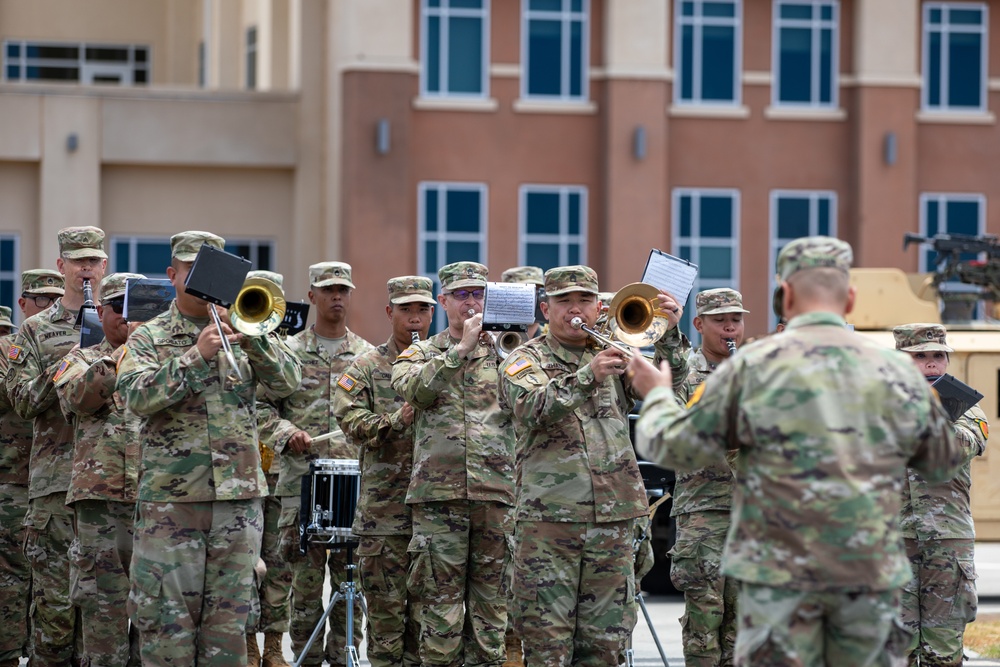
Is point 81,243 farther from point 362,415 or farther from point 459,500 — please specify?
point 459,500

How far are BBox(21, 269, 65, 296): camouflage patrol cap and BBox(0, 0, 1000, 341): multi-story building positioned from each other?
52.9ft

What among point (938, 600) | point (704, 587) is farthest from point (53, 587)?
point (938, 600)

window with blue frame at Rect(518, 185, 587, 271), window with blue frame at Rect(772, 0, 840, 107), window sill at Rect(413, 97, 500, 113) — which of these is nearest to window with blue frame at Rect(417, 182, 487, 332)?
window with blue frame at Rect(518, 185, 587, 271)

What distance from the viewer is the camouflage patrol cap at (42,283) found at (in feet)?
34.6

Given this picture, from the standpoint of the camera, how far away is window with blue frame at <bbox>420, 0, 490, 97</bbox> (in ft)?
90.2

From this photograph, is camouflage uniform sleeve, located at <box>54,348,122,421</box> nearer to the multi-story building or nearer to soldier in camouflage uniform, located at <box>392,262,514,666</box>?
soldier in camouflage uniform, located at <box>392,262,514,666</box>

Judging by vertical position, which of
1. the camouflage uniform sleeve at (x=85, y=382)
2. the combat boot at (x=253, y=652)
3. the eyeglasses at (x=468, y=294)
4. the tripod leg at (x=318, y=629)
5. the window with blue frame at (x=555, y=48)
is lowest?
the combat boot at (x=253, y=652)

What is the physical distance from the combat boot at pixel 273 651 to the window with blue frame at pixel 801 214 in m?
19.4

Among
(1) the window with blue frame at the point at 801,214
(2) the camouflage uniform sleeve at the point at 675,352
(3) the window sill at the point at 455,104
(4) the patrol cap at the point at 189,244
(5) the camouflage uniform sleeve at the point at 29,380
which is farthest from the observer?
(1) the window with blue frame at the point at 801,214

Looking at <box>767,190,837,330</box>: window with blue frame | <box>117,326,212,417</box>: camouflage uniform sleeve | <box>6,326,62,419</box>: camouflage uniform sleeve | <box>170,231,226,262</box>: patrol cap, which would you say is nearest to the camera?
<box>117,326,212,417</box>: camouflage uniform sleeve

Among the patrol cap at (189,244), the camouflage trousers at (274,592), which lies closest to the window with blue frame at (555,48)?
the camouflage trousers at (274,592)

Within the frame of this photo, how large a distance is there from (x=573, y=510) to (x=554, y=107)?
20.6m

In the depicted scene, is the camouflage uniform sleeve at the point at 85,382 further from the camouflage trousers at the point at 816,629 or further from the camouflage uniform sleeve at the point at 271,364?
the camouflage trousers at the point at 816,629

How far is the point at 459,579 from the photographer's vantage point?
870 cm
